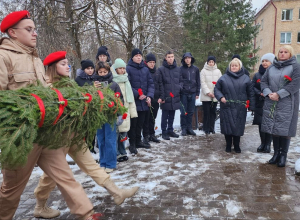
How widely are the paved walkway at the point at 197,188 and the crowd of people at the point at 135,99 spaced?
0.29 meters

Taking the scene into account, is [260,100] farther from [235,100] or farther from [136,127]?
[136,127]

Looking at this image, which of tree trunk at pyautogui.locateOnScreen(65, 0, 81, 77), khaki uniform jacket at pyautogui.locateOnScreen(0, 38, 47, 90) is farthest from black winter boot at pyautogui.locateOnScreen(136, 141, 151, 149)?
tree trunk at pyautogui.locateOnScreen(65, 0, 81, 77)

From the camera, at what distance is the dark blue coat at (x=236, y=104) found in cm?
526

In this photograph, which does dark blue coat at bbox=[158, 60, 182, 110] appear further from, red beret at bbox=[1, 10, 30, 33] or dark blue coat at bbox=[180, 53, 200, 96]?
red beret at bbox=[1, 10, 30, 33]

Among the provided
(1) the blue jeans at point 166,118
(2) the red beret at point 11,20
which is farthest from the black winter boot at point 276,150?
(2) the red beret at point 11,20

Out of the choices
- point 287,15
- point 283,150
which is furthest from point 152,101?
point 287,15

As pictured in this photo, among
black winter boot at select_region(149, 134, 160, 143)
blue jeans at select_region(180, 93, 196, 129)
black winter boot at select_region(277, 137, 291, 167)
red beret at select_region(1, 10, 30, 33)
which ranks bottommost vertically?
black winter boot at select_region(149, 134, 160, 143)

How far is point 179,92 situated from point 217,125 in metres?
2.52

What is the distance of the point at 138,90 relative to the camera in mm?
5539

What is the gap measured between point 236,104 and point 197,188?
7.35ft

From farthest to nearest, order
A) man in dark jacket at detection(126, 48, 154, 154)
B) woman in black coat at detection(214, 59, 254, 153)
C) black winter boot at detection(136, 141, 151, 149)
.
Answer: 1. black winter boot at detection(136, 141, 151, 149)
2. man in dark jacket at detection(126, 48, 154, 154)
3. woman in black coat at detection(214, 59, 254, 153)

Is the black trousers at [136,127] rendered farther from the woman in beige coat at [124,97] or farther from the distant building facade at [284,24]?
the distant building facade at [284,24]

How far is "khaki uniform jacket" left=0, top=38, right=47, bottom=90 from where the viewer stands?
7.95ft

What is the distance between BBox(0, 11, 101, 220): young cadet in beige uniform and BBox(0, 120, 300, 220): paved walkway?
0.63m
